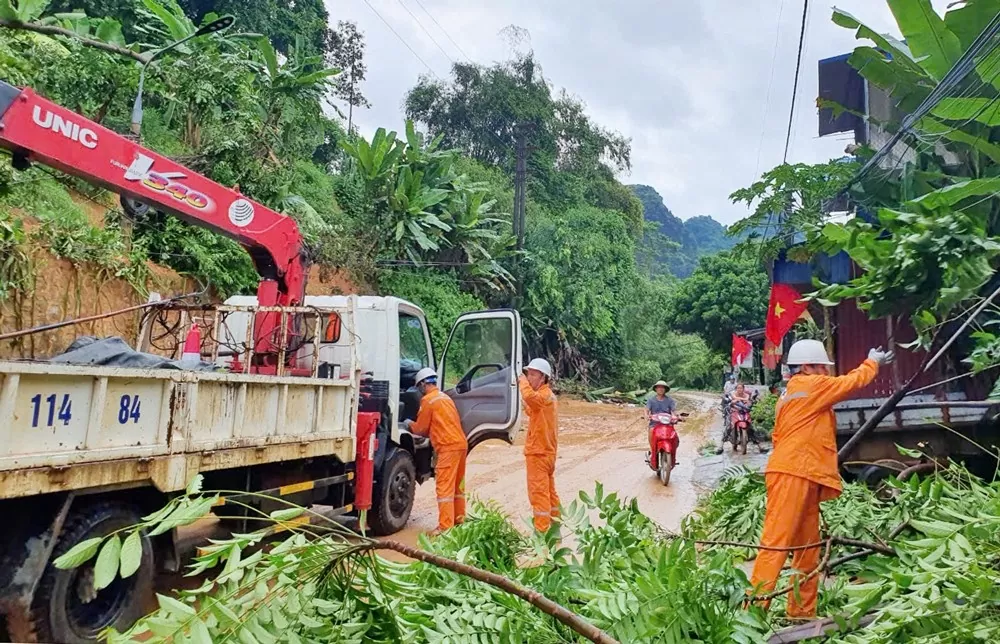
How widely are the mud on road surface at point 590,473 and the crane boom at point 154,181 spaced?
2824 millimetres

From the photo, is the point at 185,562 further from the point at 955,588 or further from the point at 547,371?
the point at 955,588

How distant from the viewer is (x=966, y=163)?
23.3ft

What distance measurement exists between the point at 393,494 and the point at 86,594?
12.0ft

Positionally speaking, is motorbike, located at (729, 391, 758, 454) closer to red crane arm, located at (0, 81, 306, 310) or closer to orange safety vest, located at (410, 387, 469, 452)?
orange safety vest, located at (410, 387, 469, 452)

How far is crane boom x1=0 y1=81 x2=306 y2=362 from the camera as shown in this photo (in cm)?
431

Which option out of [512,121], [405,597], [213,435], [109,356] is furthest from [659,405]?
[512,121]

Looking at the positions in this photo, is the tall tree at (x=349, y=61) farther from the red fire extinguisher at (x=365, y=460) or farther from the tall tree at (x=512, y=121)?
the red fire extinguisher at (x=365, y=460)

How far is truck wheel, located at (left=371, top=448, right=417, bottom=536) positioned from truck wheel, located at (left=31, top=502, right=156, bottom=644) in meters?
2.89

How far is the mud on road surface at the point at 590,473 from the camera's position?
27.5ft

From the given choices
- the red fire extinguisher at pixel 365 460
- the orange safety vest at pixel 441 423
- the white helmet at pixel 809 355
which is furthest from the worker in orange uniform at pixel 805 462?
the red fire extinguisher at pixel 365 460

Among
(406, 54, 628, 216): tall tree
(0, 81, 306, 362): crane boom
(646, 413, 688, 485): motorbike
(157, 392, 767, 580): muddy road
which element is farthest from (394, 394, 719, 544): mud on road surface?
(406, 54, 628, 216): tall tree

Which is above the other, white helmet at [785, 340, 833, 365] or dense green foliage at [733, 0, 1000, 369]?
dense green foliage at [733, 0, 1000, 369]

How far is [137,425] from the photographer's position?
398 cm

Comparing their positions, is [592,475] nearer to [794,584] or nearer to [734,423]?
[734,423]
